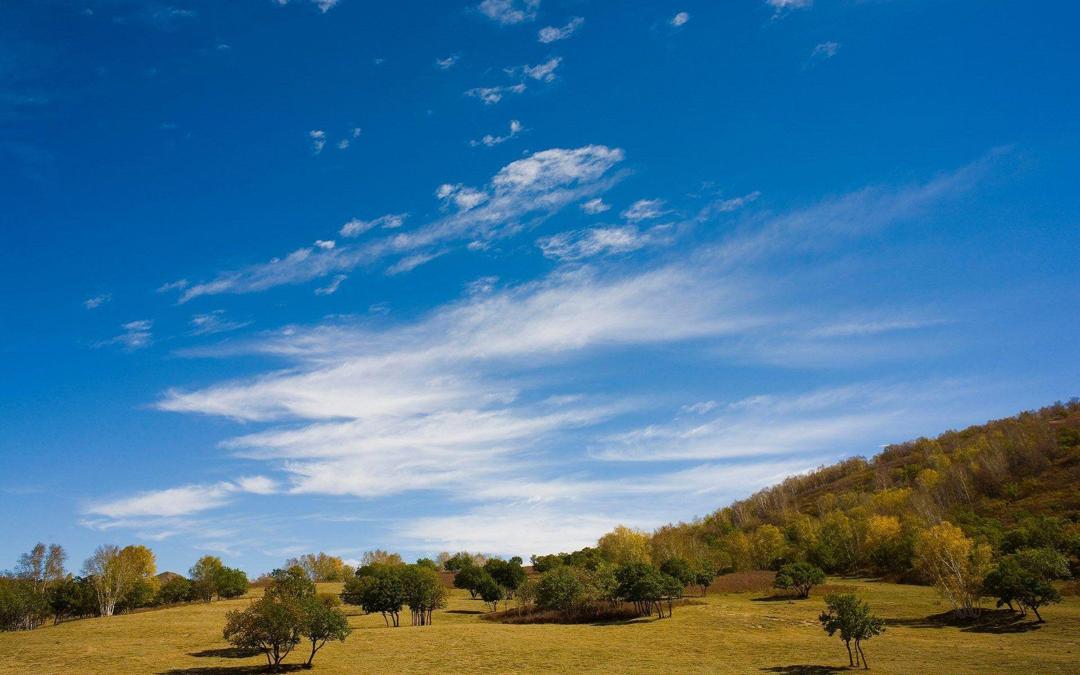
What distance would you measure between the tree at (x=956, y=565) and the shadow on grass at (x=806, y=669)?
3504 centimetres

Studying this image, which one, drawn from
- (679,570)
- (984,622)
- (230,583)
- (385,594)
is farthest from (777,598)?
(230,583)

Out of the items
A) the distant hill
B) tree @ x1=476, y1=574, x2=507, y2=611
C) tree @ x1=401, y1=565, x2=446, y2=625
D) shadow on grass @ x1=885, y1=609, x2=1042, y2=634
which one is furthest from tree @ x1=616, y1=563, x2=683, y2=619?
the distant hill

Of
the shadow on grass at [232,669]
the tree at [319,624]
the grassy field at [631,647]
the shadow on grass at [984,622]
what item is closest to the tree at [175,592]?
the grassy field at [631,647]

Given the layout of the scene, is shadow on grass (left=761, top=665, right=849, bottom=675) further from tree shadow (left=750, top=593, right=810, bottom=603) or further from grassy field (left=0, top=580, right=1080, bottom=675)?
tree shadow (left=750, top=593, right=810, bottom=603)

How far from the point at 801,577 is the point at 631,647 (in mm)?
50947

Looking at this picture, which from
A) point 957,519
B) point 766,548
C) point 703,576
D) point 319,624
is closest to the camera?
point 319,624

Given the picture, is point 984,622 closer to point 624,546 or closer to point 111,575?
point 624,546

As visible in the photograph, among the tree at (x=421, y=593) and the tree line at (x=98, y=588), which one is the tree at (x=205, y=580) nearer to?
the tree line at (x=98, y=588)

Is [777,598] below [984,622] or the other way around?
below

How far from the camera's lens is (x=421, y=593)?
4053 inches

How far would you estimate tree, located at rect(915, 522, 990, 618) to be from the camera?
254 feet

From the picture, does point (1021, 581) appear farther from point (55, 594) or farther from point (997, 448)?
point (55, 594)

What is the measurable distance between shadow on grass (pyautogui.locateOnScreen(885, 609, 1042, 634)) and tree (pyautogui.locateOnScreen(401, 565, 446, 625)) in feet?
225

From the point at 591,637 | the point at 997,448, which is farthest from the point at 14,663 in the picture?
the point at 997,448
